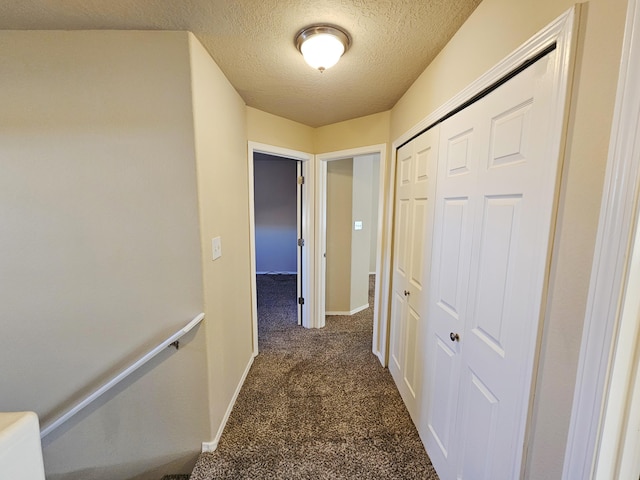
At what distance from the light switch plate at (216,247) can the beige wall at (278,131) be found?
3.55ft

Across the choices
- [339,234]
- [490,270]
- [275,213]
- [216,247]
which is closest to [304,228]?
[339,234]

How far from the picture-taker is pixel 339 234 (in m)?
3.24

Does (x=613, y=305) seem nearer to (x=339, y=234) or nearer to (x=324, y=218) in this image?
(x=324, y=218)

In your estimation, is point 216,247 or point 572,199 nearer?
point 572,199

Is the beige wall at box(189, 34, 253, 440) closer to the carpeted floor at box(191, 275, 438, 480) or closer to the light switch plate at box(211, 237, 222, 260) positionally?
the light switch plate at box(211, 237, 222, 260)

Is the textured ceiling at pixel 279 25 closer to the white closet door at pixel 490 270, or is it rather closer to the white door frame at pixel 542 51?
the white door frame at pixel 542 51

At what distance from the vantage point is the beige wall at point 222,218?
138cm

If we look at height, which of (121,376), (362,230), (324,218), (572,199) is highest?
(572,199)

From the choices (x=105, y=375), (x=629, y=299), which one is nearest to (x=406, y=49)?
(x=629, y=299)

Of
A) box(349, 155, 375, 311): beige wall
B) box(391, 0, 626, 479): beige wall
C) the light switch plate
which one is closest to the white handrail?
the light switch plate

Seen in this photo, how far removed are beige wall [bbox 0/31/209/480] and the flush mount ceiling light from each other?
0.59 metres

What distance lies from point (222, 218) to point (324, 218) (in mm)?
1295

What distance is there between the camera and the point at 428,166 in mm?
1523

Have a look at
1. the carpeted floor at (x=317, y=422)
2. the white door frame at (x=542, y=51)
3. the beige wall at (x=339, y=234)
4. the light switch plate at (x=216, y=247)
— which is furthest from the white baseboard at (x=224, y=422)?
the white door frame at (x=542, y=51)
